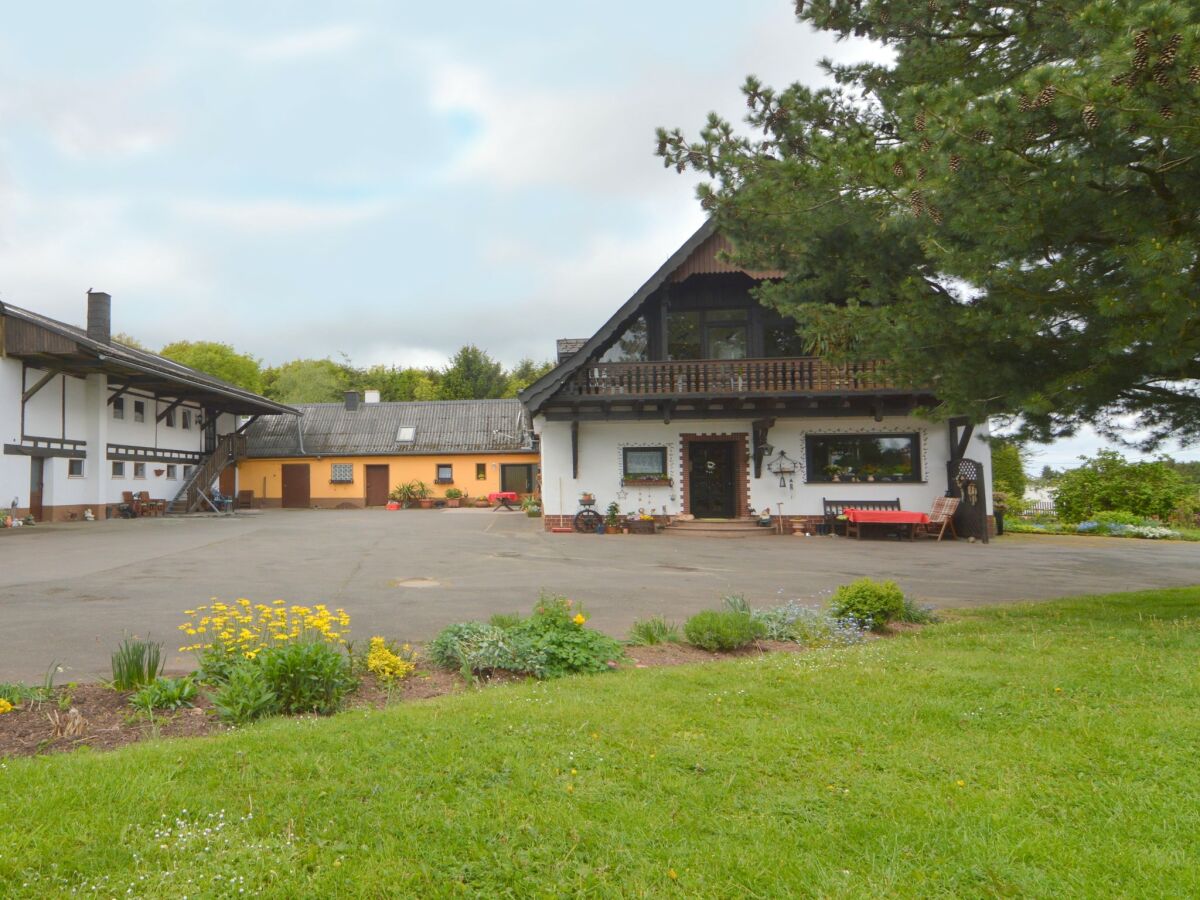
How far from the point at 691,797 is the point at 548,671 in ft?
7.66

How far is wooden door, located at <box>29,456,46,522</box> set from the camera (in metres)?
22.4

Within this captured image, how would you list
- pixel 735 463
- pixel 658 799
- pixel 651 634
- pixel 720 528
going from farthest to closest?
pixel 735 463
pixel 720 528
pixel 651 634
pixel 658 799

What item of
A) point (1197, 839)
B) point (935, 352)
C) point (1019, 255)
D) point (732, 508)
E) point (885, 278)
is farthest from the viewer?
point (732, 508)

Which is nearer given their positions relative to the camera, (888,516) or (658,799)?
(658,799)

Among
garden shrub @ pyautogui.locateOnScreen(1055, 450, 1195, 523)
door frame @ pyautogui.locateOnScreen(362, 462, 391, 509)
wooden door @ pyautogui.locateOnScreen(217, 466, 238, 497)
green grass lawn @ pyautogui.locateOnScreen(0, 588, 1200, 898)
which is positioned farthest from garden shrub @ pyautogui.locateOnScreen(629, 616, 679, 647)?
wooden door @ pyautogui.locateOnScreen(217, 466, 238, 497)

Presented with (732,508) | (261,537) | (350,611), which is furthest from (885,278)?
(261,537)

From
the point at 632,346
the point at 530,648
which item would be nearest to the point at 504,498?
the point at 632,346

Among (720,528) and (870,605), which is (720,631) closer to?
(870,605)

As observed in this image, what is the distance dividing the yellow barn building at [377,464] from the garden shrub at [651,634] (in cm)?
2874

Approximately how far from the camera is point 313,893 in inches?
95.0

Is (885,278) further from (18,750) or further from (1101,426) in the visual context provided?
(18,750)

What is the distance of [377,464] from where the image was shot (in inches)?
1411

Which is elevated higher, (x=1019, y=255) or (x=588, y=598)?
(x=1019, y=255)

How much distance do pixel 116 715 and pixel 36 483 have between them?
78.8ft
